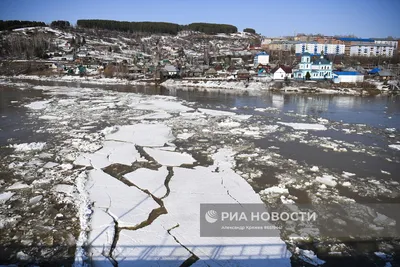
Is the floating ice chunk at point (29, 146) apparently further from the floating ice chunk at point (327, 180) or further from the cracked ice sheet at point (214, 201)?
the floating ice chunk at point (327, 180)

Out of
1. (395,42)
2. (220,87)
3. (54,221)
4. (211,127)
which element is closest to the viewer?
(54,221)

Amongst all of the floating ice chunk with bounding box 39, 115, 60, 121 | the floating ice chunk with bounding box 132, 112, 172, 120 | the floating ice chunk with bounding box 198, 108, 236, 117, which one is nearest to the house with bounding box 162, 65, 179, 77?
the floating ice chunk with bounding box 198, 108, 236, 117

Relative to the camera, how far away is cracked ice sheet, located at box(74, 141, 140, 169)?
Result: 6.76 metres

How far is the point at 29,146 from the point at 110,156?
2.55 metres

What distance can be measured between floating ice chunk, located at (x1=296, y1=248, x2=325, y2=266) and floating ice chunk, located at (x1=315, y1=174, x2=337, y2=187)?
244cm

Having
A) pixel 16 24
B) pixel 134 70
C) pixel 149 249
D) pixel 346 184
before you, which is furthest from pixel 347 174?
pixel 16 24

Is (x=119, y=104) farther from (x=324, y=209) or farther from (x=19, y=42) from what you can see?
(x=19, y=42)

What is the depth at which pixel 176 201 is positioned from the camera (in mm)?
4996

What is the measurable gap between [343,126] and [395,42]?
61.1m

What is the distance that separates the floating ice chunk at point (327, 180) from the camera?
19.3ft

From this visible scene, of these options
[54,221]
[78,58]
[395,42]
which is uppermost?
[395,42]

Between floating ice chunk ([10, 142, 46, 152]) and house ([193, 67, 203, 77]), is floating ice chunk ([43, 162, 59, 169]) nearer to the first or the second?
floating ice chunk ([10, 142, 46, 152])

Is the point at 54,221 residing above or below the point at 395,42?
below

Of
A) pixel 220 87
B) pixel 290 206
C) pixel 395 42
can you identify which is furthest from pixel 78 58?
pixel 395 42
